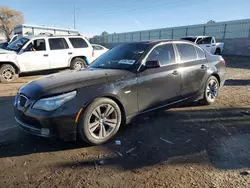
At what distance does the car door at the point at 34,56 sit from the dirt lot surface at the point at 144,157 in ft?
17.0

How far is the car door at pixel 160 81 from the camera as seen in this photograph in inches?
157

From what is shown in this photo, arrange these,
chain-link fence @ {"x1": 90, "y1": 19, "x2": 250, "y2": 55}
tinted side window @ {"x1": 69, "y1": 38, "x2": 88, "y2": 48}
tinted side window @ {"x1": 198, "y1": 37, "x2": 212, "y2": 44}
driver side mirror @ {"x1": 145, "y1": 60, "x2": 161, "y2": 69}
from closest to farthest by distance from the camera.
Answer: driver side mirror @ {"x1": 145, "y1": 60, "x2": 161, "y2": 69} < tinted side window @ {"x1": 69, "y1": 38, "x2": 88, "y2": 48} < tinted side window @ {"x1": 198, "y1": 37, "x2": 212, "y2": 44} < chain-link fence @ {"x1": 90, "y1": 19, "x2": 250, "y2": 55}

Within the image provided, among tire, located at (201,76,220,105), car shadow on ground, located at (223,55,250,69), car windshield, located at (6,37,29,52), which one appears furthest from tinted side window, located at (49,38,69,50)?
car shadow on ground, located at (223,55,250,69)

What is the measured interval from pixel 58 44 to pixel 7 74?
2.51 meters

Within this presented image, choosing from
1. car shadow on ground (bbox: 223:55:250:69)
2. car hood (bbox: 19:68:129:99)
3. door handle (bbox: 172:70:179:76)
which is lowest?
car shadow on ground (bbox: 223:55:250:69)

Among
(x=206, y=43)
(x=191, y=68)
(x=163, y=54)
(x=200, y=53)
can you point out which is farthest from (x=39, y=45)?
(x=206, y=43)

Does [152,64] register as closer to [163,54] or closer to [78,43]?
[163,54]

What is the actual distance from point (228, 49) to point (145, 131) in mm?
23736

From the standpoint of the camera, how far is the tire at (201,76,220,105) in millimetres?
5426

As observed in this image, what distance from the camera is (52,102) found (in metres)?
3.14

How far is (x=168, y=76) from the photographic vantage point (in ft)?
14.3

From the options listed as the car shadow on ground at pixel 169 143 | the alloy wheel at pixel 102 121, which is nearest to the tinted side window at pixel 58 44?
the car shadow on ground at pixel 169 143

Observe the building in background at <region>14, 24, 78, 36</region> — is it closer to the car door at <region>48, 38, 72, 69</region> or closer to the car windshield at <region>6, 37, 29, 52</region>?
the car windshield at <region>6, 37, 29, 52</region>

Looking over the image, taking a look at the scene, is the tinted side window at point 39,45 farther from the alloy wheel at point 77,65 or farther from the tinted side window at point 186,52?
the tinted side window at point 186,52
